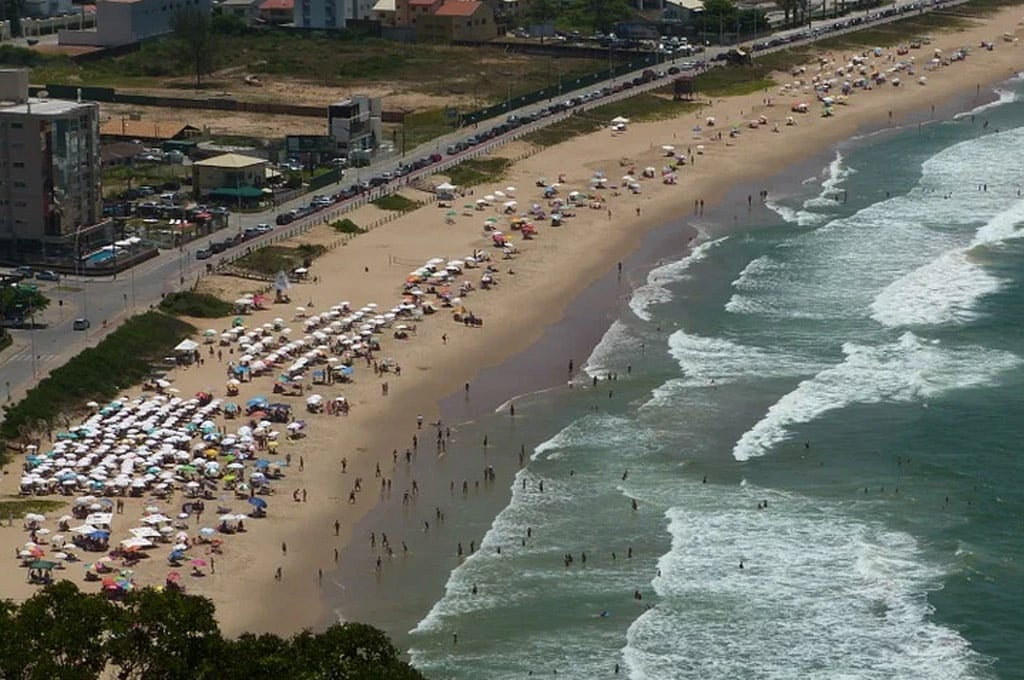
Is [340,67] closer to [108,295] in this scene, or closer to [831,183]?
[831,183]

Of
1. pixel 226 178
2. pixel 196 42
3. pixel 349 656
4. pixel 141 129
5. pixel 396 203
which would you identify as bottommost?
pixel 349 656

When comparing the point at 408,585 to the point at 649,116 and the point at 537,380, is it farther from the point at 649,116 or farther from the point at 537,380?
the point at 649,116

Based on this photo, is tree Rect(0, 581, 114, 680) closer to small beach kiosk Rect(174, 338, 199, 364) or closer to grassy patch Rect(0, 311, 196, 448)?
grassy patch Rect(0, 311, 196, 448)

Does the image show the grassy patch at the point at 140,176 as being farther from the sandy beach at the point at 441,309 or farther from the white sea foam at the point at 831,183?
the white sea foam at the point at 831,183

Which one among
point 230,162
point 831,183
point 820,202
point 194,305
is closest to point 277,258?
point 194,305

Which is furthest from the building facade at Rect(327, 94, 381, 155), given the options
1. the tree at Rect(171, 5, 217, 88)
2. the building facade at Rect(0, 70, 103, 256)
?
the tree at Rect(171, 5, 217, 88)
